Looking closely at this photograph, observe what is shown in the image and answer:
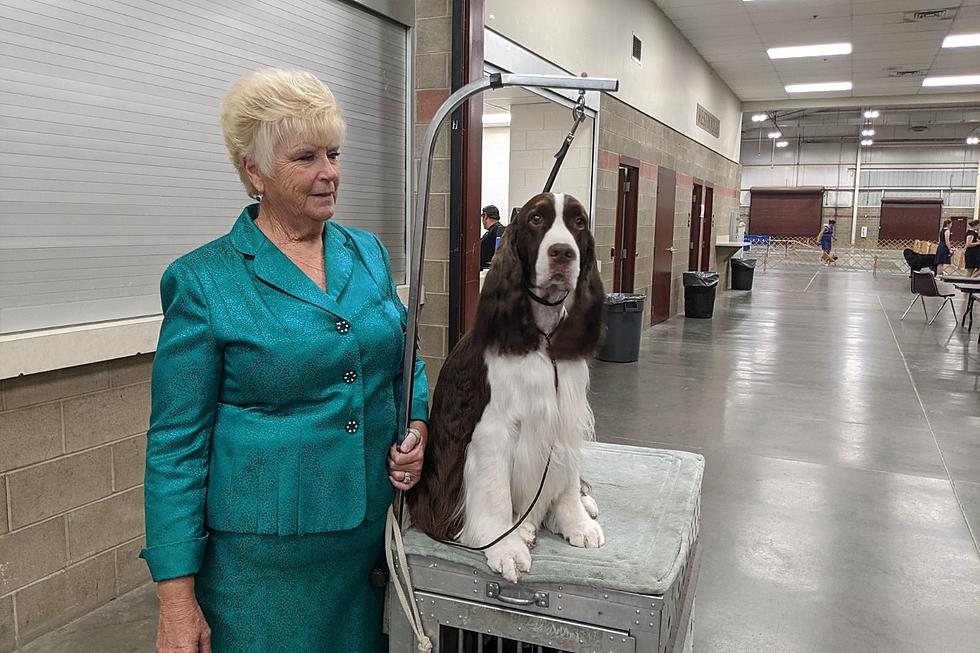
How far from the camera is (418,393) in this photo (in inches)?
64.7

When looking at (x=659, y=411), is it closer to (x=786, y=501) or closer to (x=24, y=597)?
(x=786, y=501)

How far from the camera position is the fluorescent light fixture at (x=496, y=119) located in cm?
1229

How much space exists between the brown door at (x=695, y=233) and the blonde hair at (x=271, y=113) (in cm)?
1220

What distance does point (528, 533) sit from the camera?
5.55 feet

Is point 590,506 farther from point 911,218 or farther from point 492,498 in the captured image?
point 911,218

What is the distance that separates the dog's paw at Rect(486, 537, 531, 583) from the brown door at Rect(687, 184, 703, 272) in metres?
11.9

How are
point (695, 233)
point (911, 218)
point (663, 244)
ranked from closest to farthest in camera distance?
1. point (663, 244)
2. point (695, 233)
3. point (911, 218)

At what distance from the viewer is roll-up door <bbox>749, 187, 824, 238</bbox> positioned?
27859 millimetres

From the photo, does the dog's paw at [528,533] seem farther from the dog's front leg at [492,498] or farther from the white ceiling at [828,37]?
the white ceiling at [828,37]

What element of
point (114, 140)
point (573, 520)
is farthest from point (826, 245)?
point (573, 520)

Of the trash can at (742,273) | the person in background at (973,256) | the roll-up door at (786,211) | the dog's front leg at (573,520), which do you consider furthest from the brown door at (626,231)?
the roll-up door at (786,211)

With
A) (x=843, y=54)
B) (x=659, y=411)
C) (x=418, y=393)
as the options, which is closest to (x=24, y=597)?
(x=418, y=393)

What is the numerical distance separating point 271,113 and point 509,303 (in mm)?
595

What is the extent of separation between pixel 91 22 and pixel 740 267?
15273 mm
